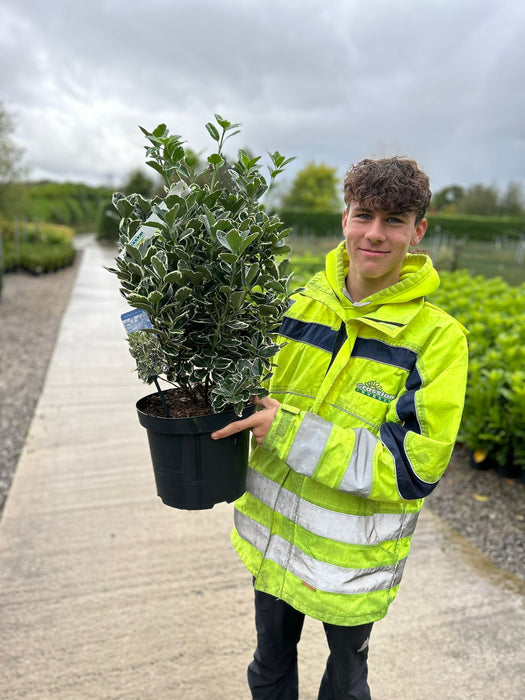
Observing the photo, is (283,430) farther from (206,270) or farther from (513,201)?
(513,201)

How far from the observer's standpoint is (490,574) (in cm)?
293

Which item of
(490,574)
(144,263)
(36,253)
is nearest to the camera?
Answer: (144,263)

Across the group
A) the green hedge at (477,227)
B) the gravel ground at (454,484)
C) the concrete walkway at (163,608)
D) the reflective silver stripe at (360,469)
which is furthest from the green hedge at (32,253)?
the green hedge at (477,227)

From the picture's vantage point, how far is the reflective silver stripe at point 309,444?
4.51 ft

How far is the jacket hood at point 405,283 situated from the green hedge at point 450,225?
29156 millimetres

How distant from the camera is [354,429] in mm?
1424

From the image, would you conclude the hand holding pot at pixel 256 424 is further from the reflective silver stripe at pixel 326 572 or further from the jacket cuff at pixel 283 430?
the reflective silver stripe at pixel 326 572

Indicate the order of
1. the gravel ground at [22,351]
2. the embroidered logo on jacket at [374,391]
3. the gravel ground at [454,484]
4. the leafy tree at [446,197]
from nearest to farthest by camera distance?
the embroidered logo on jacket at [374,391]
the gravel ground at [454,484]
the gravel ground at [22,351]
the leafy tree at [446,197]

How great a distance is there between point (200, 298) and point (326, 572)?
2.83 ft

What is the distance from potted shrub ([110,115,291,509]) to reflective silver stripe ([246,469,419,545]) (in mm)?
192

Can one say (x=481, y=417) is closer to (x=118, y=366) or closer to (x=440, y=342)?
(x=440, y=342)

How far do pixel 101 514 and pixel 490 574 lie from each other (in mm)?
2302

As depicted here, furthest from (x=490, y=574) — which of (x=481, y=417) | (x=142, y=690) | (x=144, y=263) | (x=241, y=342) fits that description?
(x=144, y=263)

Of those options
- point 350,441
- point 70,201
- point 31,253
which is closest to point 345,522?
point 350,441
